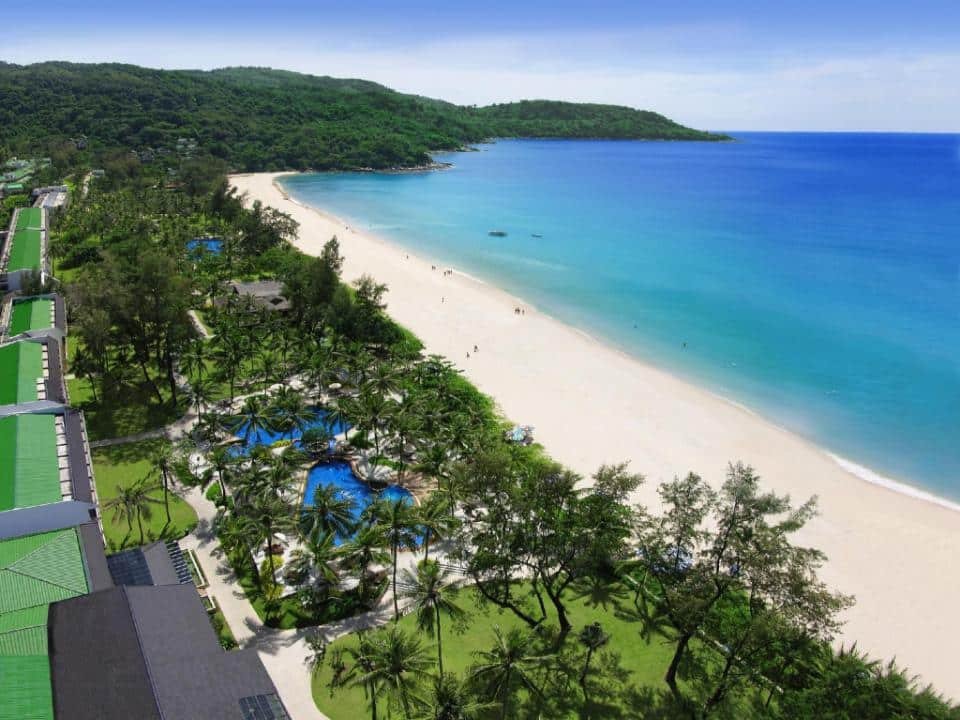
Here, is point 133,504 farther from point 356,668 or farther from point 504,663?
point 504,663

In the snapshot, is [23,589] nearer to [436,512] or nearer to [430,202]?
[436,512]

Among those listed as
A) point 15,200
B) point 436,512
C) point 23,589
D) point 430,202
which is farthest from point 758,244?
point 15,200

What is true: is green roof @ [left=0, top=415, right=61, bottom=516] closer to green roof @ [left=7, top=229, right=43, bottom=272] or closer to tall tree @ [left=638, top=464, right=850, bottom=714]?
tall tree @ [left=638, top=464, right=850, bottom=714]

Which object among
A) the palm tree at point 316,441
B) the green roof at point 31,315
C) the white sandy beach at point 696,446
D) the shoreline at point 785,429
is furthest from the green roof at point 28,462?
the shoreline at point 785,429

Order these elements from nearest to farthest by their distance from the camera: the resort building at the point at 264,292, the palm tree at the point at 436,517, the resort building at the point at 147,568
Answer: the resort building at the point at 147,568, the palm tree at the point at 436,517, the resort building at the point at 264,292

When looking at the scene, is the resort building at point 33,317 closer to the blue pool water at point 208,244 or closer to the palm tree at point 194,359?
the palm tree at point 194,359

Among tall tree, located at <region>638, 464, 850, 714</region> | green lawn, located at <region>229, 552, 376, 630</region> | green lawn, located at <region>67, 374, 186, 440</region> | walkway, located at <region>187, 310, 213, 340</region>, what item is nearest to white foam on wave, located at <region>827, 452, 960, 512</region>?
tall tree, located at <region>638, 464, 850, 714</region>
